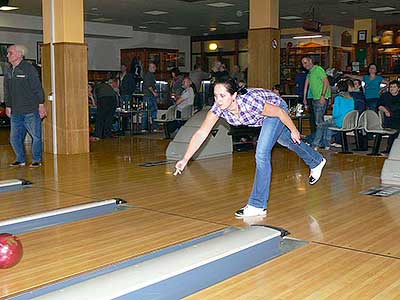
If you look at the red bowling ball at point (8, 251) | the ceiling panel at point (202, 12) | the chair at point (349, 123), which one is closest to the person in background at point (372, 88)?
the chair at point (349, 123)

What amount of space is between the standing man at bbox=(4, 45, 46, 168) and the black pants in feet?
10.7

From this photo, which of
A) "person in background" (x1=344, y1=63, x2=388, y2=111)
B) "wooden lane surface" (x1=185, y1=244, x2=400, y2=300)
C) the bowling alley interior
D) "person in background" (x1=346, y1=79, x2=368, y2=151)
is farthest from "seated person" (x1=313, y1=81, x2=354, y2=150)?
"wooden lane surface" (x1=185, y1=244, x2=400, y2=300)

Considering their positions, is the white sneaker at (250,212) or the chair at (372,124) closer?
the white sneaker at (250,212)

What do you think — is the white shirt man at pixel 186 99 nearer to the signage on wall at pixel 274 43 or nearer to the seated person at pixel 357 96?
the signage on wall at pixel 274 43

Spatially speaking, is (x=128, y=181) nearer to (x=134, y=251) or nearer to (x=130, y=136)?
(x=134, y=251)

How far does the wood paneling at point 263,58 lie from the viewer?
971 cm

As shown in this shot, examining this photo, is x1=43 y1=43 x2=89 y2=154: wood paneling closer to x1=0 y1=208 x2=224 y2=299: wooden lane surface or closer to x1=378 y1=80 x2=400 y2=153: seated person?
x1=0 y1=208 x2=224 y2=299: wooden lane surface

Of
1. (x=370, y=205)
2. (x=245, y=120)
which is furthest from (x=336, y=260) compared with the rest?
(x=370, y=205)

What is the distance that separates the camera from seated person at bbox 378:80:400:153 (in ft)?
25.6

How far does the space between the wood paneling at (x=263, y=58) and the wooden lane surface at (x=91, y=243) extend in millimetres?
5740

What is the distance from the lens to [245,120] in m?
3.93

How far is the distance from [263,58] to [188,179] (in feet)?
14.4

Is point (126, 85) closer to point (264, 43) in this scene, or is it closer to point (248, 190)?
point (264, 43)

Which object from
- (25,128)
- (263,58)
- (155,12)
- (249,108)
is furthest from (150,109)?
(249,108)
